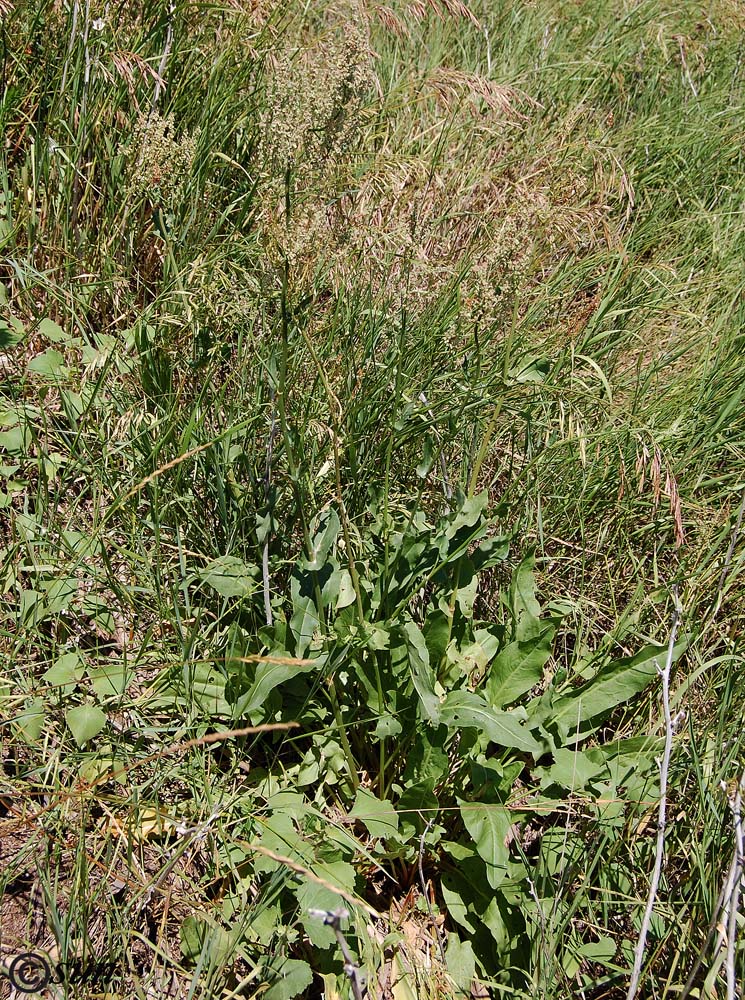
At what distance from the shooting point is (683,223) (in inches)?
122

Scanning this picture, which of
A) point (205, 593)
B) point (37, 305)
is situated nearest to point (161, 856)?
point (205, 593)

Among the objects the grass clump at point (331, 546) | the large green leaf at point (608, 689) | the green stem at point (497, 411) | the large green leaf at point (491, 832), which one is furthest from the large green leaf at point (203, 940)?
the green stem at point (497, 411)

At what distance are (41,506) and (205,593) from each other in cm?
45

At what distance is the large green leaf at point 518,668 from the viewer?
1.90 metres

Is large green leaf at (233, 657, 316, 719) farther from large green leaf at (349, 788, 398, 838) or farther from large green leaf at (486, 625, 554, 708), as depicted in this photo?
large green leaf at (486, 625, 554, 708)

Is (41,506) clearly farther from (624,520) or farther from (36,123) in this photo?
(624,520)

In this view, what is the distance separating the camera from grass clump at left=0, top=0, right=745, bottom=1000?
5.32 feet

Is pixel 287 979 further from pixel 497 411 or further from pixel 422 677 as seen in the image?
pixel 497 411

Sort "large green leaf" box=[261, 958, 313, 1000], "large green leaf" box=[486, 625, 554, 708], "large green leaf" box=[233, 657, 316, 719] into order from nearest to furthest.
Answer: "large green leaf" box=[261, 958, 313, 1000], "large green leaf" box=[233, 657, 316, 719], "large green leaf" box=[486, 625, 554, 708]

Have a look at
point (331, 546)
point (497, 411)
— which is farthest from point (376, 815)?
point (497, 411)

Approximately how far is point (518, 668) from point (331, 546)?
1.76 feet

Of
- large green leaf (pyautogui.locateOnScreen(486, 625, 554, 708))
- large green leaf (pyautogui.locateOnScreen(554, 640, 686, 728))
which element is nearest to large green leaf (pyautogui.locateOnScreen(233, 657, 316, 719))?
large green leaf (pyautogui.locateOnScreen(486, 625, 554, 708))

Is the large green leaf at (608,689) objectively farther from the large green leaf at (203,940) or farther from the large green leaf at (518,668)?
the large green leaf at (203,940)

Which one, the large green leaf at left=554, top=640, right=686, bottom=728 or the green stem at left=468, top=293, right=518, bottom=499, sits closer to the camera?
the green stem at left=468, top=293, right=518, bottom=499
